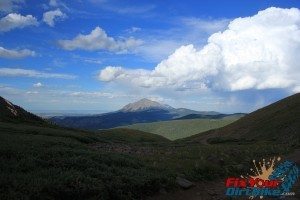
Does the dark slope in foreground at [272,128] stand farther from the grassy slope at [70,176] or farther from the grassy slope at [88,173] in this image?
the grassy slope at [70,176]

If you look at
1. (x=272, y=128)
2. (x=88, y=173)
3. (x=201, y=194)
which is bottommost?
(x=201, y=194)

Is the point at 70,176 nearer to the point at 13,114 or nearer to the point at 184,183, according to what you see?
the point at 184,183

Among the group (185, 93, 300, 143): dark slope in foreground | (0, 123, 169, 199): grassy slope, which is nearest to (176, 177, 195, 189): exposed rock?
(0, 123, 169, 199): grassy slope

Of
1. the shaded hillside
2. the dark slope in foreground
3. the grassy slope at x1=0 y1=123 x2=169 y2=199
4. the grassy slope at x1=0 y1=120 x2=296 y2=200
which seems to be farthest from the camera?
the shaded hillside

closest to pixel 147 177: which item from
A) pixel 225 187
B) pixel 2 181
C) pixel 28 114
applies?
pixel 225 187

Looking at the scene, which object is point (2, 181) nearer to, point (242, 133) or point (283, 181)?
point (283, 181)

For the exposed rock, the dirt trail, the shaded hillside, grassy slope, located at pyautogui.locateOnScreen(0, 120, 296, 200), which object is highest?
the shaded hillside

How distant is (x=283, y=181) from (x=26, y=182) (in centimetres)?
1236

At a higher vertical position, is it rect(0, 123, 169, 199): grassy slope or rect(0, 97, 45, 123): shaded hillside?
rect(0, 97, 45, 123): shaded hillside

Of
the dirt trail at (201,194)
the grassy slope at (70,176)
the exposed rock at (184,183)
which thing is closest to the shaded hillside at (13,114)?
the grassy slope at (70,176)

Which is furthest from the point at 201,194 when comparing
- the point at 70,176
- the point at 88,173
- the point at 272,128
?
the point at 272,128

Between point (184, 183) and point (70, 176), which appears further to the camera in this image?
point (184, 183)

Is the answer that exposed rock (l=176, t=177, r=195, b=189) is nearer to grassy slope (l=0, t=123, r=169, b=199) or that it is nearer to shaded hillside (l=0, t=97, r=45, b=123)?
grassy slope (l=0, t=123, r=169, b=199)

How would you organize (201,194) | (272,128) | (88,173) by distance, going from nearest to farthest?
(88,173)
(201,194)
(272,128)
